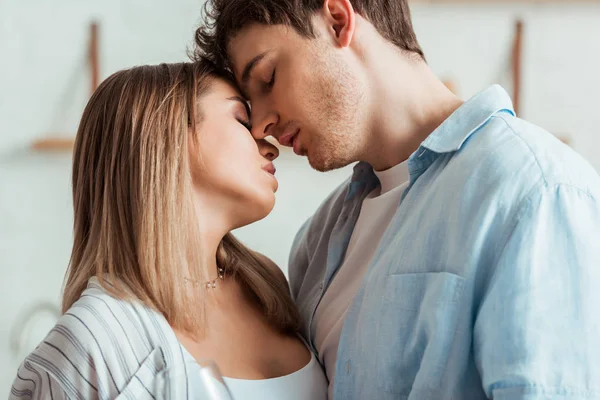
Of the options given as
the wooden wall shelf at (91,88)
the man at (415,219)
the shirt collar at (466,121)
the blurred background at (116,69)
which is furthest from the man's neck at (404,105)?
the wooden wall shelf at (91,88)

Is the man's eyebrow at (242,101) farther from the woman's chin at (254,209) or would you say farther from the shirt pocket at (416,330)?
the shirt pocket at (416,330)

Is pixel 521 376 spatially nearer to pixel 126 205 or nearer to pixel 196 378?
pixel 196 378

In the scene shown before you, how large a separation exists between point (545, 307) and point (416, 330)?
212mm

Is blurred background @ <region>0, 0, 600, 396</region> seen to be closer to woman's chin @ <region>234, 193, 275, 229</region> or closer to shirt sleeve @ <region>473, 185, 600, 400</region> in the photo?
woman's chin @ <region>234, 193, 275, 229</region>

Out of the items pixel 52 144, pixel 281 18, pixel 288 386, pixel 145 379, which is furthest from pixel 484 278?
pixel 52 144

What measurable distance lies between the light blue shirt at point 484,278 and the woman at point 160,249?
0.82 ft

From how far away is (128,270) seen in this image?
4.09ft

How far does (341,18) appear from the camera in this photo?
139cm

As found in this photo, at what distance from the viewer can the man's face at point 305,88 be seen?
4.56 ft

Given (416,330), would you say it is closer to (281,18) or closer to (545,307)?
(545,307)

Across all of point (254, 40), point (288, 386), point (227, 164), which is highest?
point (254, 40)

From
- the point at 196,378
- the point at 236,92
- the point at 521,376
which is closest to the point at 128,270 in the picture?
the point at 196,378

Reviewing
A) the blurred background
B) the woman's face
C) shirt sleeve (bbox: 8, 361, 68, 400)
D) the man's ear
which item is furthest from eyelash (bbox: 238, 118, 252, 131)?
the blurred background

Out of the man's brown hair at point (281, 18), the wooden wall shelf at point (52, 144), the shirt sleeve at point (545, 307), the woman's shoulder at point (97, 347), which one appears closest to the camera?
the shirt sleeve at point (545, 307)
